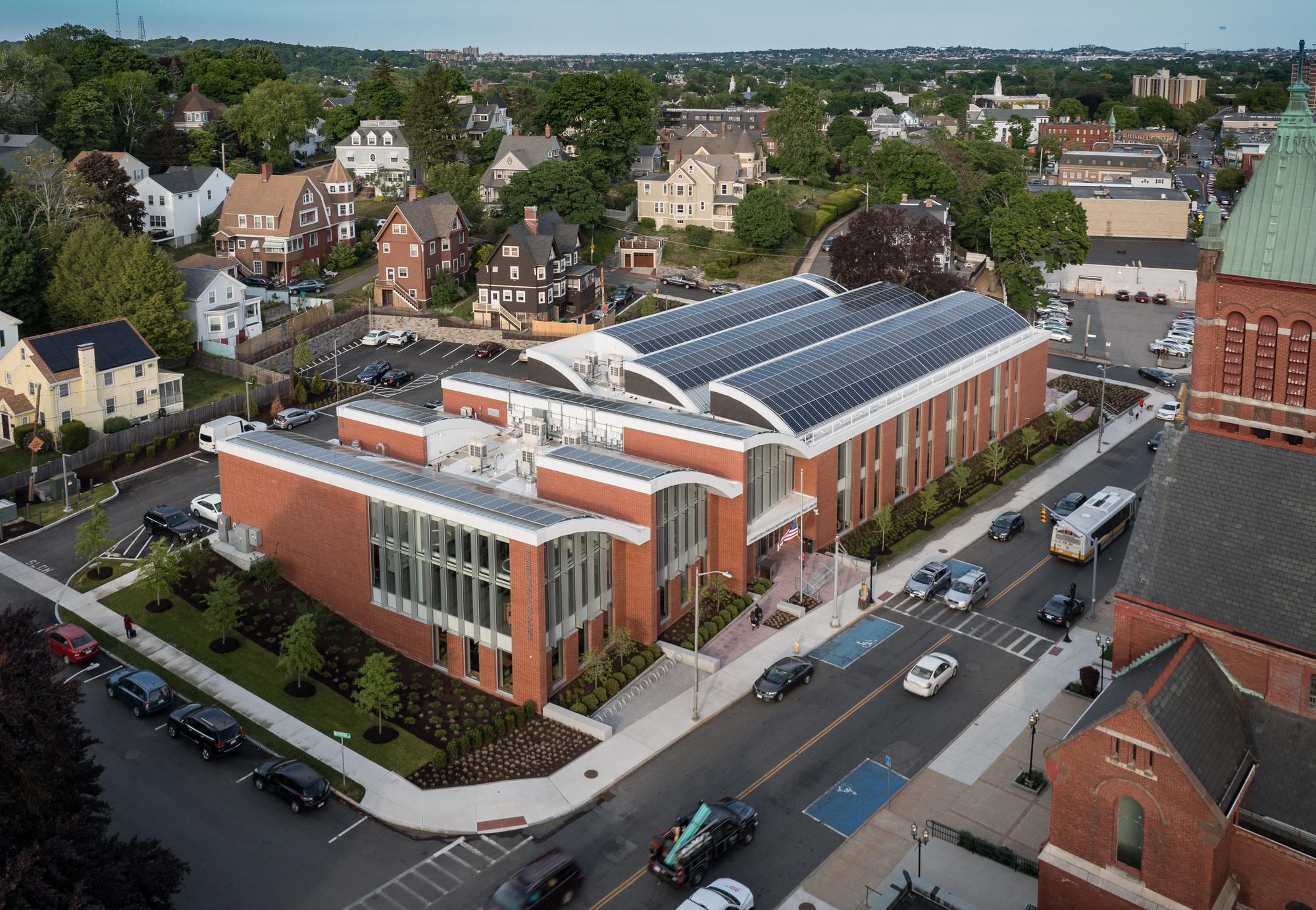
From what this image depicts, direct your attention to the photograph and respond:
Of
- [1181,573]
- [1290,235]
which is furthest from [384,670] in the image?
[1290,235]

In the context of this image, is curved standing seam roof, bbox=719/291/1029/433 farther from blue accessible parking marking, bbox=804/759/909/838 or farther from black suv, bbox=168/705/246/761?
black suv, bbox=168/705/246/761

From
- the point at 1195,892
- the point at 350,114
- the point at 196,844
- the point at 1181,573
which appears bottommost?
the point at 196,844

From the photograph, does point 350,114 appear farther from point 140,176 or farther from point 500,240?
point 500,240

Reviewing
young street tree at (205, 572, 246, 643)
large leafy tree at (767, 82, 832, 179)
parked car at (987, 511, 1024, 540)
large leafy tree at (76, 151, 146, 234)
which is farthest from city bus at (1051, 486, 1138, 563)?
large leafy tree at (767, 82, 832, 179)

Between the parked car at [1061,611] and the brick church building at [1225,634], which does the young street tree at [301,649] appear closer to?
the brick church building at [1225,634]

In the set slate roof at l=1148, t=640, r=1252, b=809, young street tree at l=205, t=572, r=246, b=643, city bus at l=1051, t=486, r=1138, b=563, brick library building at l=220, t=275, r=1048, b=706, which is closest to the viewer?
slate roof at l=1148, t=640, r=1252, b=809

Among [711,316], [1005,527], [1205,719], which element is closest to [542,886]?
[1205,719]

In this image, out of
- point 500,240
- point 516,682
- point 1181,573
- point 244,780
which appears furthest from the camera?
point 500,240
